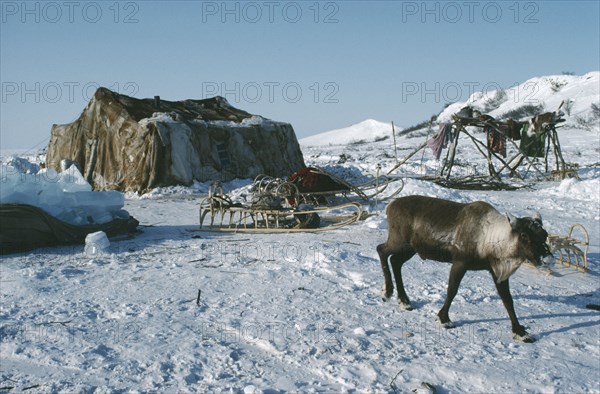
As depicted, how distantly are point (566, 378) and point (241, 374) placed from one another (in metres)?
2.40

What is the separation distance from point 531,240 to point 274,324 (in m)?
2.35

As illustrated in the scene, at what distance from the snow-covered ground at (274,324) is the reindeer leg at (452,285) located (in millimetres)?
104

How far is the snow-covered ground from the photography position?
3949 mm

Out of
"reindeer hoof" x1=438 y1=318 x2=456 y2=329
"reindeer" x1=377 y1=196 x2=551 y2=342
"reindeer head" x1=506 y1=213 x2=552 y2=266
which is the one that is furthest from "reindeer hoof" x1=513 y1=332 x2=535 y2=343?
"reindeer head" x1=506 y1=213 x2=552 y2=266

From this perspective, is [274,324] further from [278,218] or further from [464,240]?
[278,218]

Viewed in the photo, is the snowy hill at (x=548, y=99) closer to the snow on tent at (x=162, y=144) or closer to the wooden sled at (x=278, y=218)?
the snow on tent at (x=162, y=144)

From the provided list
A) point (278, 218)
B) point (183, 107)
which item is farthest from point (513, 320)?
point (183, 107)

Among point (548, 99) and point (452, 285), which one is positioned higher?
point (548, 99)

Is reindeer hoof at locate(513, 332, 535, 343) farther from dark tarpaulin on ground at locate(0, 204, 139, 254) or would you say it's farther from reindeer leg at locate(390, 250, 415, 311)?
dark tarpaulin on ground at locate(0, 204, 139, 254)

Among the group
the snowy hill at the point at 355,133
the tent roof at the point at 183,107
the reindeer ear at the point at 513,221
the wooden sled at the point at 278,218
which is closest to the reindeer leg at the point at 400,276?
the reindeer ear at the point at 513,221

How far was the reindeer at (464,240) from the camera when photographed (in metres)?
4.42

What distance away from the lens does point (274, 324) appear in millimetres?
4965

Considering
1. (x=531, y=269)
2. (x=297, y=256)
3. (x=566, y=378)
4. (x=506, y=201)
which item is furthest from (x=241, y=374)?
(x=506, y=201)

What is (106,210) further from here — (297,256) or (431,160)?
(431,160)
